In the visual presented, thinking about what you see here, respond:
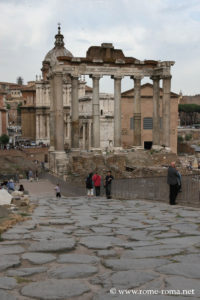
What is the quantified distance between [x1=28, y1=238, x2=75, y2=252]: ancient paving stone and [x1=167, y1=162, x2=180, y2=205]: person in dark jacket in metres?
6.03

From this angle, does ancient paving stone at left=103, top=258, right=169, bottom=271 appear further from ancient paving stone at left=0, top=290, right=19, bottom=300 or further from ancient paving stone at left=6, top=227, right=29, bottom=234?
ancient paving stone at left=6, top=227, right=29, bottom=234

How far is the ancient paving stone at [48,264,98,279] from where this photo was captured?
3.75 meters

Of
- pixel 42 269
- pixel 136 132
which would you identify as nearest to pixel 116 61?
pixel 136 132

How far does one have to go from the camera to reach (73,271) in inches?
152

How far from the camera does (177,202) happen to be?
447 inches

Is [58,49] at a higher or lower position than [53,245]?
higher

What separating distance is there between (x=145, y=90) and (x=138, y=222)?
35.8 m

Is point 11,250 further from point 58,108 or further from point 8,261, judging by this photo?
point 58,108

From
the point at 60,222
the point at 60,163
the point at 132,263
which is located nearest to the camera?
the point at 132,263

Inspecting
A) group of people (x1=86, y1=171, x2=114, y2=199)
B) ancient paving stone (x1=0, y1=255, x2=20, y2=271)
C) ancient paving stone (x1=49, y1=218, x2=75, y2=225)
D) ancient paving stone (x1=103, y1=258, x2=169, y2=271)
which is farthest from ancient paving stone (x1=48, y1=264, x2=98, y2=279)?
group of people (x1=86, y1=171, x2=114, y2=199)

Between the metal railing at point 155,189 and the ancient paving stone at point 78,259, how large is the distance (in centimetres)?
669

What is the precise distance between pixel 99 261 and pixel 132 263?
1.26 ft

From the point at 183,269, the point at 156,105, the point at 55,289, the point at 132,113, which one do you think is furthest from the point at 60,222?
the point at 132,113

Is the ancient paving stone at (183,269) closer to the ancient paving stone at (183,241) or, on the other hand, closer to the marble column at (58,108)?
the ancient paving stone at (183,241)
